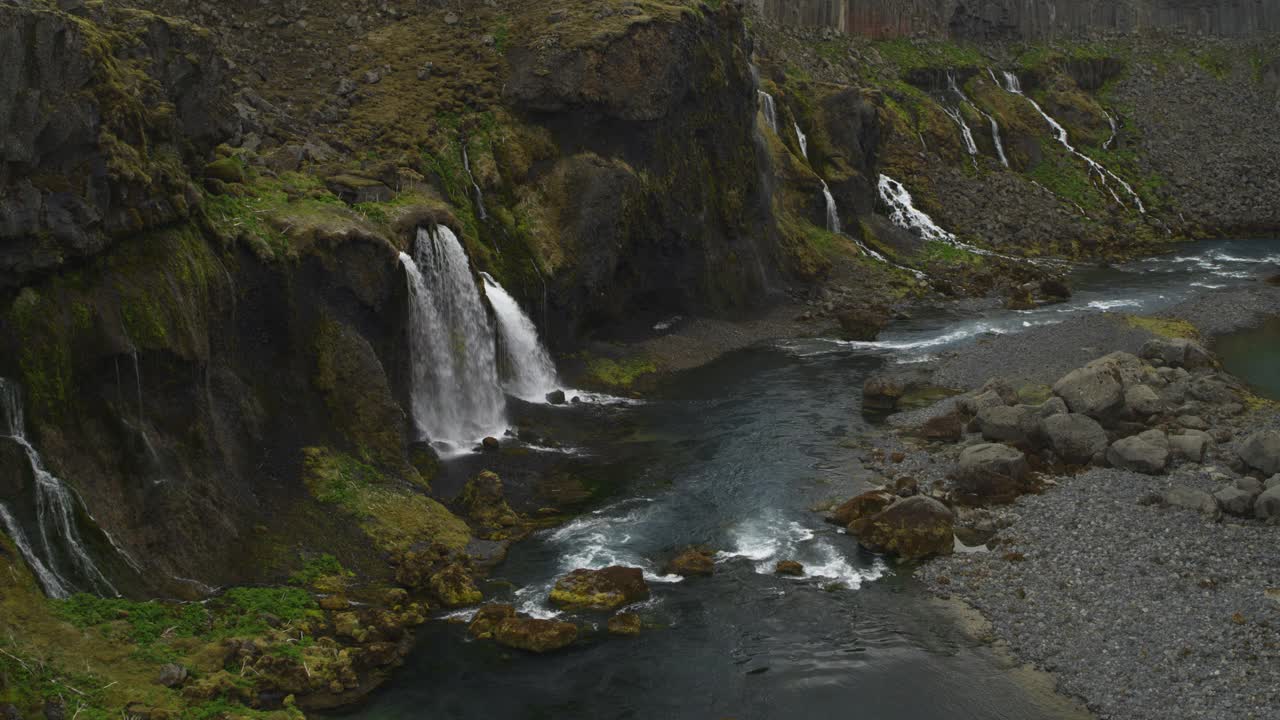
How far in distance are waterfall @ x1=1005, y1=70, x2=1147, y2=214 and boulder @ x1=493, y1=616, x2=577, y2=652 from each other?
7676cm

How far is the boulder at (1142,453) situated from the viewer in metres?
32.6

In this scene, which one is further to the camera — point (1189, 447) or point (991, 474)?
point (1189, 447)

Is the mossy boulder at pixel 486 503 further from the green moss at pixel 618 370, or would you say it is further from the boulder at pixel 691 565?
the green moss at pixel 618 370

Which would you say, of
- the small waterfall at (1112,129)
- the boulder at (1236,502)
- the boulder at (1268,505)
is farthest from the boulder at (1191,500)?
the small waterfall at (1112,129)

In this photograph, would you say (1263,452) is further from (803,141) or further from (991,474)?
(803,141)

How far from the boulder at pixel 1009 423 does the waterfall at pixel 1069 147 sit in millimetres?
58221

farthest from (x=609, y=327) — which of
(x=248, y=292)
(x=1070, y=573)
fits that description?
(x=1070, y=573)

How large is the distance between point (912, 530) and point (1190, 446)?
10.9m

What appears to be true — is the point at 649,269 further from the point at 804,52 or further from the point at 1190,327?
the point at 804,52

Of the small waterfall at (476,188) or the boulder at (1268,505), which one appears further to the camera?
the small waterfall at (476,188)

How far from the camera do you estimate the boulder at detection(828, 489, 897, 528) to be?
30.4 meters

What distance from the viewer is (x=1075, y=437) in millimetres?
34406

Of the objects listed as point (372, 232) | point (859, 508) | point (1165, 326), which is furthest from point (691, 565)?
point (1165, 326)

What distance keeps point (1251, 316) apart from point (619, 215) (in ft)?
112
